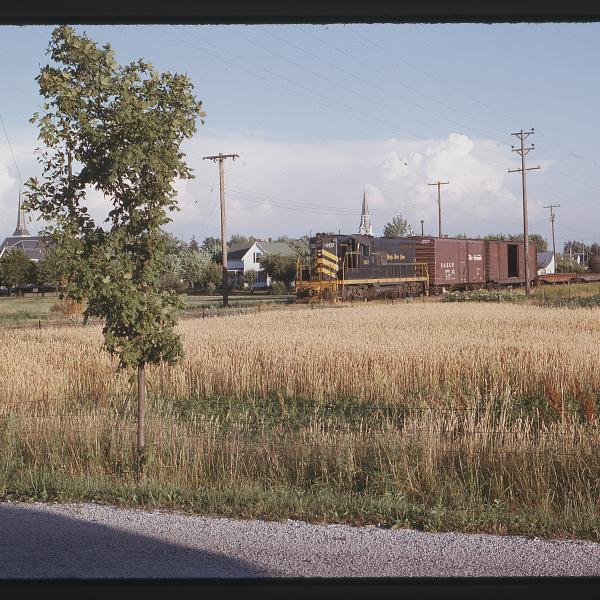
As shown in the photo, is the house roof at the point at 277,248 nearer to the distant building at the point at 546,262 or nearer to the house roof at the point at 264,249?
the house roof at the point at 264,249

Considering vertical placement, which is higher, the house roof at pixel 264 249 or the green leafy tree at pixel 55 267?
the house roof at pixel 264 249

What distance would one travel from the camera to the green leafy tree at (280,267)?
55.8m

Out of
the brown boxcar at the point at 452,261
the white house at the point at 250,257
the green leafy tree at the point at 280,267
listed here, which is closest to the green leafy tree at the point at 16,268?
the white house at the point at 250,257

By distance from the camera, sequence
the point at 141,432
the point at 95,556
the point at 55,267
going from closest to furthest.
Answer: the point at 95,556 → the point at 55,267 → the point at 141,432

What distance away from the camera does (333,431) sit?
10.5 m

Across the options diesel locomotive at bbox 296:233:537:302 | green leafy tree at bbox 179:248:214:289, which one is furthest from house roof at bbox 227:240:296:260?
diesel locomotive at bbox 296:233:537:302

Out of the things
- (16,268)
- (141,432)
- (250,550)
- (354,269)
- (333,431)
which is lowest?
(250,550)

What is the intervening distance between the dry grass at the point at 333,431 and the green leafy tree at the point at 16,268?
4298 cm

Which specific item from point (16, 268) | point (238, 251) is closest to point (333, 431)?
point (16, 268)

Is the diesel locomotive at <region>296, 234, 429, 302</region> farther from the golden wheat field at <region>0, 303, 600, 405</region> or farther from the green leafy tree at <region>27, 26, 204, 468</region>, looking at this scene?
the green leafy tree at <region>27, 26, 204, 468</region>

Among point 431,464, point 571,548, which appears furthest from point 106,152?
point 571,548

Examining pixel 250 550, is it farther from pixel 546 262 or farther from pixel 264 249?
pixel 546 262

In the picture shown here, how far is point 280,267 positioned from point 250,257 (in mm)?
9914

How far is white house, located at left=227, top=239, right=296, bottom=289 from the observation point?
2407 inches
